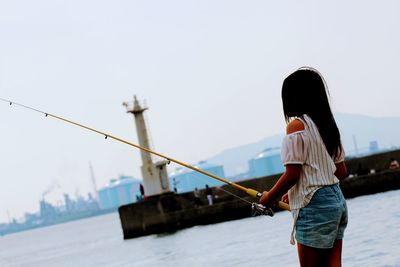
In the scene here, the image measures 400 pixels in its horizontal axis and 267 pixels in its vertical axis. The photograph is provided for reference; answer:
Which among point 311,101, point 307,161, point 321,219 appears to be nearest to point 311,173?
point 307,161

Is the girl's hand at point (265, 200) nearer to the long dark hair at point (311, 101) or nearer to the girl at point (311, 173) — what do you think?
the girl at point (311, 173)

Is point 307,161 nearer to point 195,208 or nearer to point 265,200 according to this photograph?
point 265,200

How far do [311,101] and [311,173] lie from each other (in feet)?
1.14

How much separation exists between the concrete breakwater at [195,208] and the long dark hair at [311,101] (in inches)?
1114

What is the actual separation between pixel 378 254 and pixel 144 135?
88.7 ft

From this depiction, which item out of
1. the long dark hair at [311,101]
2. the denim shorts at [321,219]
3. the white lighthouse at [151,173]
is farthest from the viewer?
the white lighthouse at [151,173]

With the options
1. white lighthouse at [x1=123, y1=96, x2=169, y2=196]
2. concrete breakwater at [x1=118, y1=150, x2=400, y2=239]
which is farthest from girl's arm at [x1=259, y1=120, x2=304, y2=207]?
white lighthouse at [x1=123, y1=96, x2=169, y2=196]

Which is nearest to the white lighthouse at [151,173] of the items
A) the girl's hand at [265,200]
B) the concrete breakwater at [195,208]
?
the concrete breakwater at [195,208]

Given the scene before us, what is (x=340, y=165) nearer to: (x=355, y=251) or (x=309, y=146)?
(x=309, y=146)

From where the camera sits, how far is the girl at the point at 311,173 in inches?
146

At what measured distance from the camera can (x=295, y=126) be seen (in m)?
3.76

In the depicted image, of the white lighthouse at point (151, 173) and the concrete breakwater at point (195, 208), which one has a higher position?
the white lighthouse at point (151, 173)

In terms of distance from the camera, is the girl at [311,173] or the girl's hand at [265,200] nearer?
the girl at [311,173]

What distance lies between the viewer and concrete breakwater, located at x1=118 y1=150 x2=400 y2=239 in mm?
33062
